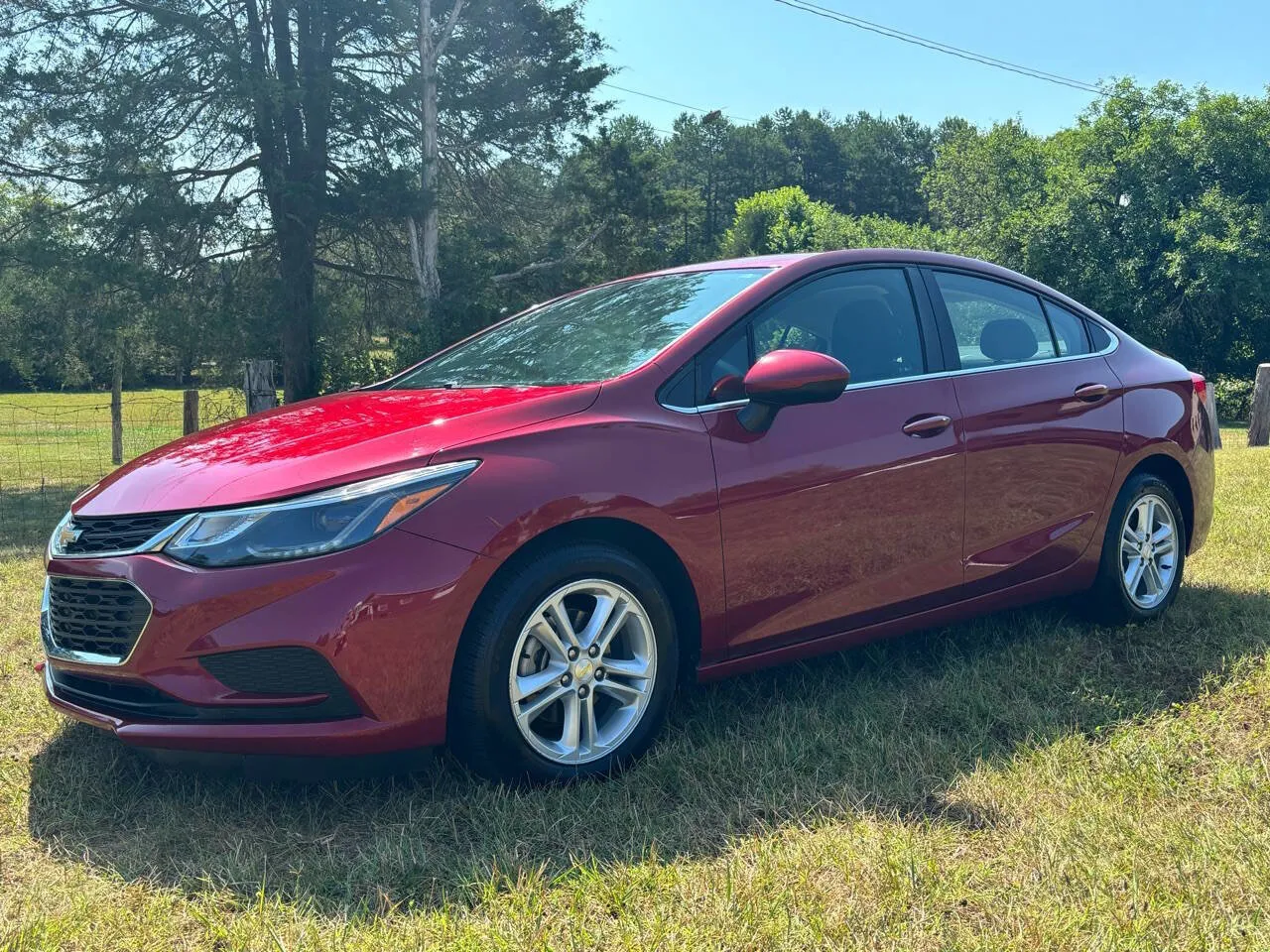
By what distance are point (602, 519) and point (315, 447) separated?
31.9 inches

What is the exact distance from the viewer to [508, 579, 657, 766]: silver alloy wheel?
293 centimetres

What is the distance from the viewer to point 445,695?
2.80 meters

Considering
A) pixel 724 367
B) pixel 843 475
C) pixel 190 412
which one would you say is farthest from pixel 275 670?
pixel 190 412

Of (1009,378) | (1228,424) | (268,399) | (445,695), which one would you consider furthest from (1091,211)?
(445,695)

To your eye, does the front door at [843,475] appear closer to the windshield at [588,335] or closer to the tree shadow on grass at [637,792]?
the windshield at [588,335]

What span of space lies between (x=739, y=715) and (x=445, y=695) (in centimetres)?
118

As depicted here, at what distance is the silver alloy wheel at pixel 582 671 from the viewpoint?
2.93 metres

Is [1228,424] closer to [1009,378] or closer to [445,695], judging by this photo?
[1009,378]

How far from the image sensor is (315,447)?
2.98 metres

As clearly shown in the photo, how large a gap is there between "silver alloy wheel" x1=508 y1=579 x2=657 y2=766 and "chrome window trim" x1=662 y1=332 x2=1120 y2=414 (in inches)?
25.4

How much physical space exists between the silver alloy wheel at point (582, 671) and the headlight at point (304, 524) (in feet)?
1.55

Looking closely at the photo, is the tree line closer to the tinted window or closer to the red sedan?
the red sedan

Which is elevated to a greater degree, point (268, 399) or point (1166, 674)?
point (268, 399)

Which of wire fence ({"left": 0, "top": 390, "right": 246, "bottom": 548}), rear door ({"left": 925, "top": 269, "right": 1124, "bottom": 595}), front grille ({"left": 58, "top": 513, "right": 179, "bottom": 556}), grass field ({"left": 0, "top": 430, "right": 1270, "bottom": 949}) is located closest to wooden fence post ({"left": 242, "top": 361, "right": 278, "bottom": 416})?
wire fence ({"left": 0, "top": 390, "right": 246, "bottom": 548})
